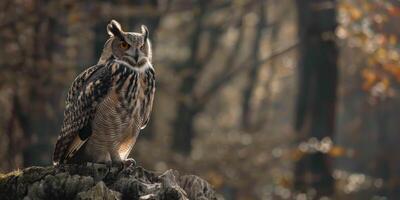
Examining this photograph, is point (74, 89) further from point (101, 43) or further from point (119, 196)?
point (101, 43)

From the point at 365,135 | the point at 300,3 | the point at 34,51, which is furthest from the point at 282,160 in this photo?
the point at 365,135

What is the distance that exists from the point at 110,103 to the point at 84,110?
0.74ft

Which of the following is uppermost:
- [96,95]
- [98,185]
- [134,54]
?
[134,54]

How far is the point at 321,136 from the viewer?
15344 mm

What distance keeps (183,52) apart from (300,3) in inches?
304

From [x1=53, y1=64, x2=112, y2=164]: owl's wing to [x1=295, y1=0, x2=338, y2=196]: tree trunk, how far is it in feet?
24.3

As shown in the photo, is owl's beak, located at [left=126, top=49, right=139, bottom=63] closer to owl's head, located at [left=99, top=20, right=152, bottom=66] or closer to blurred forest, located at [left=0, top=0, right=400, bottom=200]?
owl's head, located at [left=99, top=20, right=152, bottom=66]

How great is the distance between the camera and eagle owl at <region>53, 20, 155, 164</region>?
288 inches

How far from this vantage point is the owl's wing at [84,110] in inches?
287

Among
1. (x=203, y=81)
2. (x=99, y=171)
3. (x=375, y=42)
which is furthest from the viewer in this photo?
A: (x=203, y=81)

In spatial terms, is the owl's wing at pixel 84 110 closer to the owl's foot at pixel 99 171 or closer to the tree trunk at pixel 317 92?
the owl's foot at pixel 99 171

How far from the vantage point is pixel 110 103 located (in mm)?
7328

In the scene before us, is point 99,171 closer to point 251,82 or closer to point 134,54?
point 134,54

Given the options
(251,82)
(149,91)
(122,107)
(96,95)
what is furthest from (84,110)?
(251,82)
